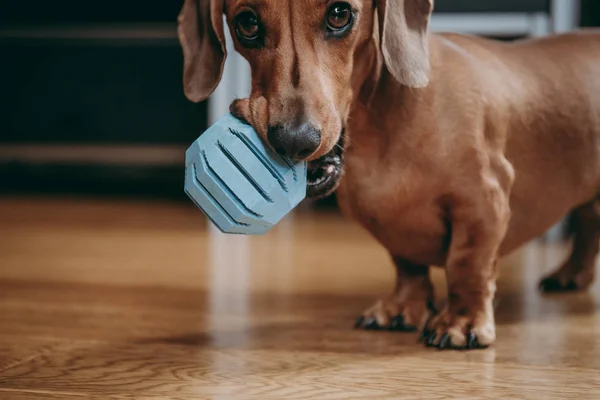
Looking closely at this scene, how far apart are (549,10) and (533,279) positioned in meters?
1.41

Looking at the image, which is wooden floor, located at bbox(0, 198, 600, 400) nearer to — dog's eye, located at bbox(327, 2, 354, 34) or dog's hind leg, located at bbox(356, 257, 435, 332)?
dog's hind leg, located at bbox(356, 257, 435, 332)

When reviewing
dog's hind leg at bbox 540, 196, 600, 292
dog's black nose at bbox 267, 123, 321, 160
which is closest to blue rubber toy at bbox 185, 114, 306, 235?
dog's black nose at bbox 267, 123, 321, 160

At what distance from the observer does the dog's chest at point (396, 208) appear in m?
1.63

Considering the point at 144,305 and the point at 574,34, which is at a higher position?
the point at 574,34

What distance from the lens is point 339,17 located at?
1.45 m

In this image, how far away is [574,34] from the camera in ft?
6.75

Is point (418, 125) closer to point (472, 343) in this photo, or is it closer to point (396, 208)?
point (396, 208)

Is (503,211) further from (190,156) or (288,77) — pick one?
(190,156)

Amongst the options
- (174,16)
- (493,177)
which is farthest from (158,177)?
(493,177)

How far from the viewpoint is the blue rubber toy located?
53.0 inches

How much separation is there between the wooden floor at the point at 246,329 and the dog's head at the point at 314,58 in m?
0.34

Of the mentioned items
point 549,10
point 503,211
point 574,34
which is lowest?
point 503,211

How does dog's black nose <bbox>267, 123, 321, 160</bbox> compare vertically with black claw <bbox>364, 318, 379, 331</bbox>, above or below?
above

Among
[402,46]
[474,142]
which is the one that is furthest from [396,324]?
[402,46]
